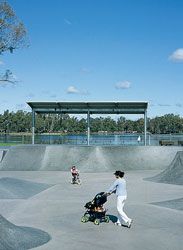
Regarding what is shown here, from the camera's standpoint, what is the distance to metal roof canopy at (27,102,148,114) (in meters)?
32.7

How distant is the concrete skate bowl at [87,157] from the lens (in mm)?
28625

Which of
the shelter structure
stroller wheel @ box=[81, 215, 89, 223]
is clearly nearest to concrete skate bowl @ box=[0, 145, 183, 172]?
the shelter structure

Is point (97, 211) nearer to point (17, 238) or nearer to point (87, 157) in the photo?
point (17, 238)

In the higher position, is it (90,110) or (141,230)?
(90,110)

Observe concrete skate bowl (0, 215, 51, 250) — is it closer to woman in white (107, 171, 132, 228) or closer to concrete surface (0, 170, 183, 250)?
concrete surface (0, 170, 183, 250)

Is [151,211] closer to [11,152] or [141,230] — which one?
[141,230]

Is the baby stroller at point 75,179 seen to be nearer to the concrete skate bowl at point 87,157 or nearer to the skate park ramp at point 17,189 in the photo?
the skate park ramp at point 17,189

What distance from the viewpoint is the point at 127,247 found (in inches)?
351

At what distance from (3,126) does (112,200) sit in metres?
117

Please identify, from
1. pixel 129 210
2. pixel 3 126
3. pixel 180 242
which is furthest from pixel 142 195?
pixel 3 126

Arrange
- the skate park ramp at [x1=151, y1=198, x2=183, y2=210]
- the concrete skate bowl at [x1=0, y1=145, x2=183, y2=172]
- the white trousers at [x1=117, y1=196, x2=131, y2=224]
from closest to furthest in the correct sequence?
the white trousers at [x1=117, y1=196, x2=131, y2=224] < the skate park ramp at [x1=151, y1=198, x2=183, y2=210] < the concrete skate bowl at [x1=0, y1=145, x2=183, y2=172]

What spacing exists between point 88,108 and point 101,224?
74.6 feet

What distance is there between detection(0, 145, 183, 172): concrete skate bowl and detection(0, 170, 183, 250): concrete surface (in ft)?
27.8

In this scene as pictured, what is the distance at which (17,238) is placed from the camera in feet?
29.2
